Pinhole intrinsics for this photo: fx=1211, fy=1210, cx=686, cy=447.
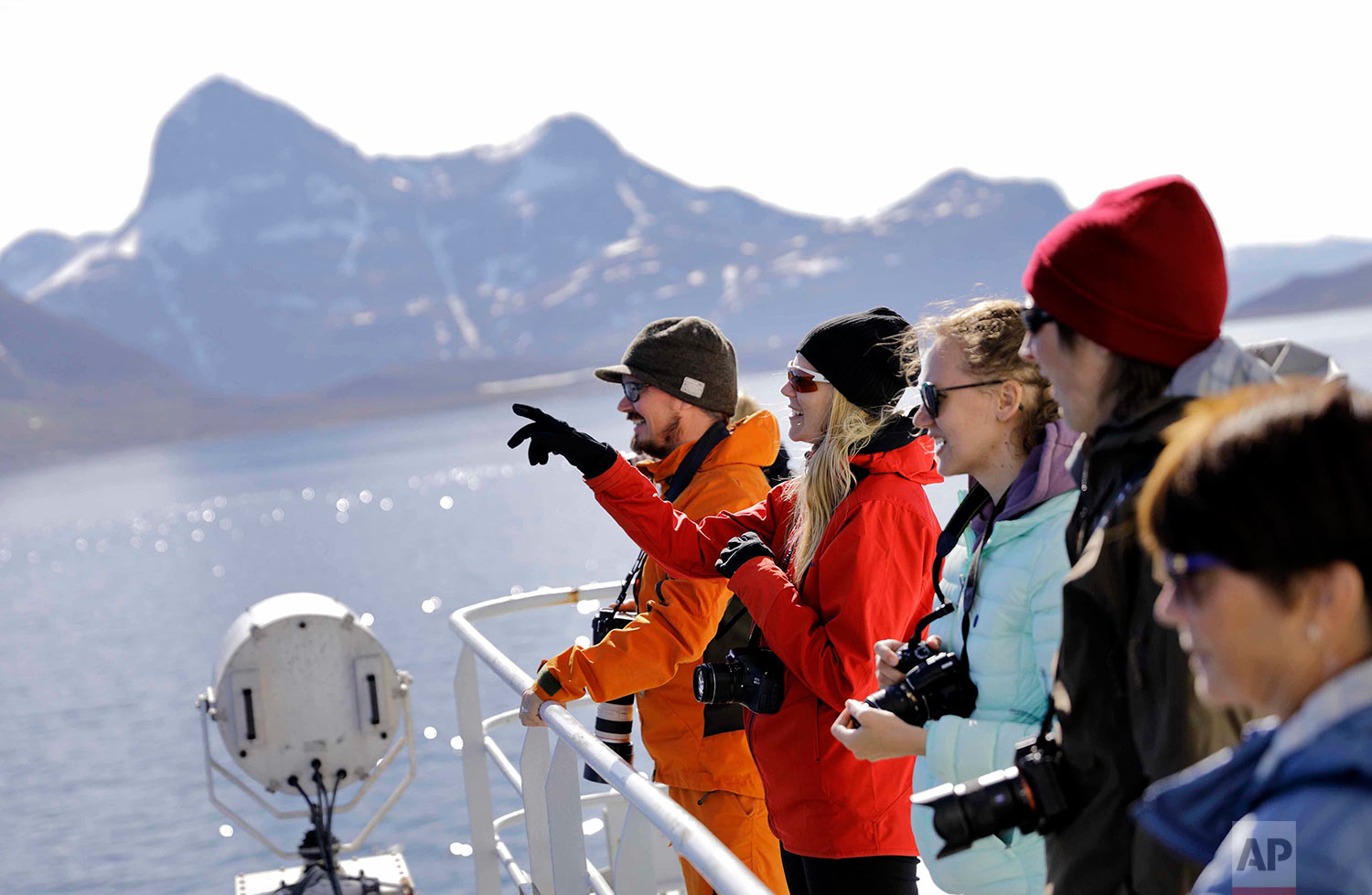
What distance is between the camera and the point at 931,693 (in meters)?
1.78

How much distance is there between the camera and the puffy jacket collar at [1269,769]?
2.90ft

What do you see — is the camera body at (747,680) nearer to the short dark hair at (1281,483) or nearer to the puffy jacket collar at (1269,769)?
the puffy jacket collar at (1269,769)

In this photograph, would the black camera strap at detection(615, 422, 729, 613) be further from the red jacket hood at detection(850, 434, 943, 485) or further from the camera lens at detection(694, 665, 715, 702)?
the red jacket hood at detection(850, 434, 943, 485)

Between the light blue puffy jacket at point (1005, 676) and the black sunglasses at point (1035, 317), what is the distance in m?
0.35

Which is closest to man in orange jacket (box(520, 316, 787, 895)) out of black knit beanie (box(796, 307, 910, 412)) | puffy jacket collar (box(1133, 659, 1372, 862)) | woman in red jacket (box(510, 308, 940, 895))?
woman in red jacket (box(510, 308, 940, 895))

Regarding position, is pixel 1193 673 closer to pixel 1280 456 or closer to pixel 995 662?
pixel 1280 456

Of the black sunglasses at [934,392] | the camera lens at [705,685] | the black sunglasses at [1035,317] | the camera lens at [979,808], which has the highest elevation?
the black sunglasses at [1035,317]

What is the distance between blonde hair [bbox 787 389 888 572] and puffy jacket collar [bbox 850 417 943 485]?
2 centimetres

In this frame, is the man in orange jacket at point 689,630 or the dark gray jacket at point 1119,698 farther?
the man in orange jacket at point 689,630

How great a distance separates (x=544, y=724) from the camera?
8.84 feet

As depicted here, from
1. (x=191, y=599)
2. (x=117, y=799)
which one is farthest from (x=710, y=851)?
(x=191, y=599)

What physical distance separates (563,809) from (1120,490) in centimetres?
144

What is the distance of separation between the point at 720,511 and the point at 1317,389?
2.08 m

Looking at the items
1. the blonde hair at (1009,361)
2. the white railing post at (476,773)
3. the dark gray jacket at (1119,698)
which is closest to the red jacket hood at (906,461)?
the blonde hair at (1009,361)
